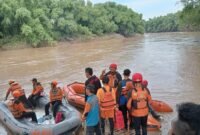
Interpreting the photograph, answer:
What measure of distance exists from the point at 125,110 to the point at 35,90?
4057 millimetres

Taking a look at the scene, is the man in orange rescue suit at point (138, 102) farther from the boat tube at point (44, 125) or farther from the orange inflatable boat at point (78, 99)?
the boat tube at point (44, 125)

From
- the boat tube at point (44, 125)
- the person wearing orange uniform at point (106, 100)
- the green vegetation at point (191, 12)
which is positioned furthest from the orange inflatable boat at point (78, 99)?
the green vegetation at point (191, 12)

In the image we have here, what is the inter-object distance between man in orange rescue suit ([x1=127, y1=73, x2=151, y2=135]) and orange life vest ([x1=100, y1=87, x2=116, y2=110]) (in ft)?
1.84

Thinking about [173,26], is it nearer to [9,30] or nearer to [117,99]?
[9,30]

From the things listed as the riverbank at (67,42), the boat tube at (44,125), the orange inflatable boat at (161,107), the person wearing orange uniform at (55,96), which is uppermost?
the person wearing orange uniform at (55,96)

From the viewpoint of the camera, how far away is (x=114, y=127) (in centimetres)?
800

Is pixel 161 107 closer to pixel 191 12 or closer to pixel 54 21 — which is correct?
pixel 191 12

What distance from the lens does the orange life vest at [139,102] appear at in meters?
6.37

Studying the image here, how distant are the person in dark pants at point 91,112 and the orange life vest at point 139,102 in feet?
2.23

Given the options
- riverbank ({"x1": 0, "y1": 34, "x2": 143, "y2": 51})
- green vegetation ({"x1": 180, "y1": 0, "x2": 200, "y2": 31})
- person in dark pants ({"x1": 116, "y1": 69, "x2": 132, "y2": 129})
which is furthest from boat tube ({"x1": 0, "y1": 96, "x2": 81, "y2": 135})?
riverbank ({"x1": 0, "y1": 34, "x2": 143, "y2": 51})

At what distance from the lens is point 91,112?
656 cm

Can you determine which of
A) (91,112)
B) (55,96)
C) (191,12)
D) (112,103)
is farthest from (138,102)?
(191,12)

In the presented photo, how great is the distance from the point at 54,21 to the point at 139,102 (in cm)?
4636

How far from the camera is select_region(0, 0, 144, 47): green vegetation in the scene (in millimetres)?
43409
